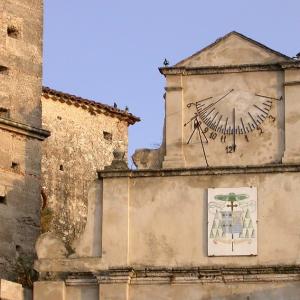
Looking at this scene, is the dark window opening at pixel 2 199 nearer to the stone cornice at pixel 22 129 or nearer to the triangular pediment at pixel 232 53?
the stone cornice at pixel 22 129

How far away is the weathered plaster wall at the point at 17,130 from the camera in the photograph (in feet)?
113

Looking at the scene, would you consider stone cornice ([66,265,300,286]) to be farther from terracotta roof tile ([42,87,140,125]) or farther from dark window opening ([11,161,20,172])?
terracotta roof tile ([42,87,140,125])

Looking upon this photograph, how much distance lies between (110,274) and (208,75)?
4.57 m

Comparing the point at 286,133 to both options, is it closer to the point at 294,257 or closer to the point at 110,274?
the point at 294,257

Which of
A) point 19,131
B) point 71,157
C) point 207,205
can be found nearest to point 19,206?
point 19,131

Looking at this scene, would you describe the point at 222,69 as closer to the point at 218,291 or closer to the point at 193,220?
the point at 193,220

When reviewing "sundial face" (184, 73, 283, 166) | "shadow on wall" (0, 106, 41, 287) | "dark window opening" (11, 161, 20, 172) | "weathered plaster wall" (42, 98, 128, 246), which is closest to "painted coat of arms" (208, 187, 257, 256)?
"sundial face" (184, 73, 283, 166)

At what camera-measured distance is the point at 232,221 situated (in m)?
31.2

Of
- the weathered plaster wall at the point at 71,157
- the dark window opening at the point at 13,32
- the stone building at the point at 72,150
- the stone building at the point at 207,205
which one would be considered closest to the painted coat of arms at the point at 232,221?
the stone building at the point at 207,205

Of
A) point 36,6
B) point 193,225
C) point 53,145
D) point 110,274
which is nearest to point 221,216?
point 193,225

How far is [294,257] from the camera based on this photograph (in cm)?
3084

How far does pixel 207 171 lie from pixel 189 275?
211cm

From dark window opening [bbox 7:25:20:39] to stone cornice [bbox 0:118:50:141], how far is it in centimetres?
218

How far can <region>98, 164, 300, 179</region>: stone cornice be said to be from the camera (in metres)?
31.2
